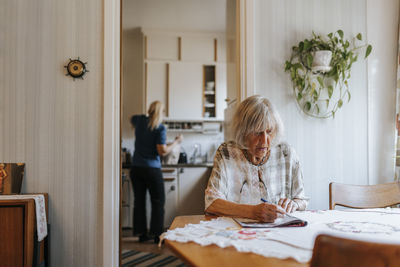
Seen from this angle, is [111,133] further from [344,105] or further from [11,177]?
[344,105]

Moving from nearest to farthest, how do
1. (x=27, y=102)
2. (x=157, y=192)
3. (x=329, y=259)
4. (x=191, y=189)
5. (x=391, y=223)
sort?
1. (x=329, y=259)
2. (x=391, y=223)
3. (x=27, y=102)
4. (x=157, y=192)
5. (x=191, y=189)

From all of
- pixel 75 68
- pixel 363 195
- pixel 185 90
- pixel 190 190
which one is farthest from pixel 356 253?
pixel 185 90

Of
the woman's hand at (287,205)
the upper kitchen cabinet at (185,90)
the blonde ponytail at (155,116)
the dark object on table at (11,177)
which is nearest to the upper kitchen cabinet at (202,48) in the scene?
the upper kitchen cabinet at (185,90)

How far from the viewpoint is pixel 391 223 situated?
4.10ft

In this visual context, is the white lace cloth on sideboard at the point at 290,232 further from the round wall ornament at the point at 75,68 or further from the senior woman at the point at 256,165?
the round wall ornament at the point at 75,68

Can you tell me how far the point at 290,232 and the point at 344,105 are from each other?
1.63 m

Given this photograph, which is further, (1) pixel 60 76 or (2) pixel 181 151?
(2) pixel 181 151

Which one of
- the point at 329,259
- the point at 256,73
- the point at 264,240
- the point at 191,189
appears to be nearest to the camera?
→ the point at 329,259

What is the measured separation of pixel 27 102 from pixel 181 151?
293 cm

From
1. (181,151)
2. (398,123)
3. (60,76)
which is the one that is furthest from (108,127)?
(181,151)

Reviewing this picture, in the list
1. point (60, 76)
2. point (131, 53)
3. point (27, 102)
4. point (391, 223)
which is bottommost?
point (391, 223)

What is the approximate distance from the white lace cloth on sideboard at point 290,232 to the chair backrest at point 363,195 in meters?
0.36

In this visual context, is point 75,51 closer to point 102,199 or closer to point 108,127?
point 108,127

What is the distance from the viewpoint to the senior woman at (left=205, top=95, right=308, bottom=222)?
1.60m
